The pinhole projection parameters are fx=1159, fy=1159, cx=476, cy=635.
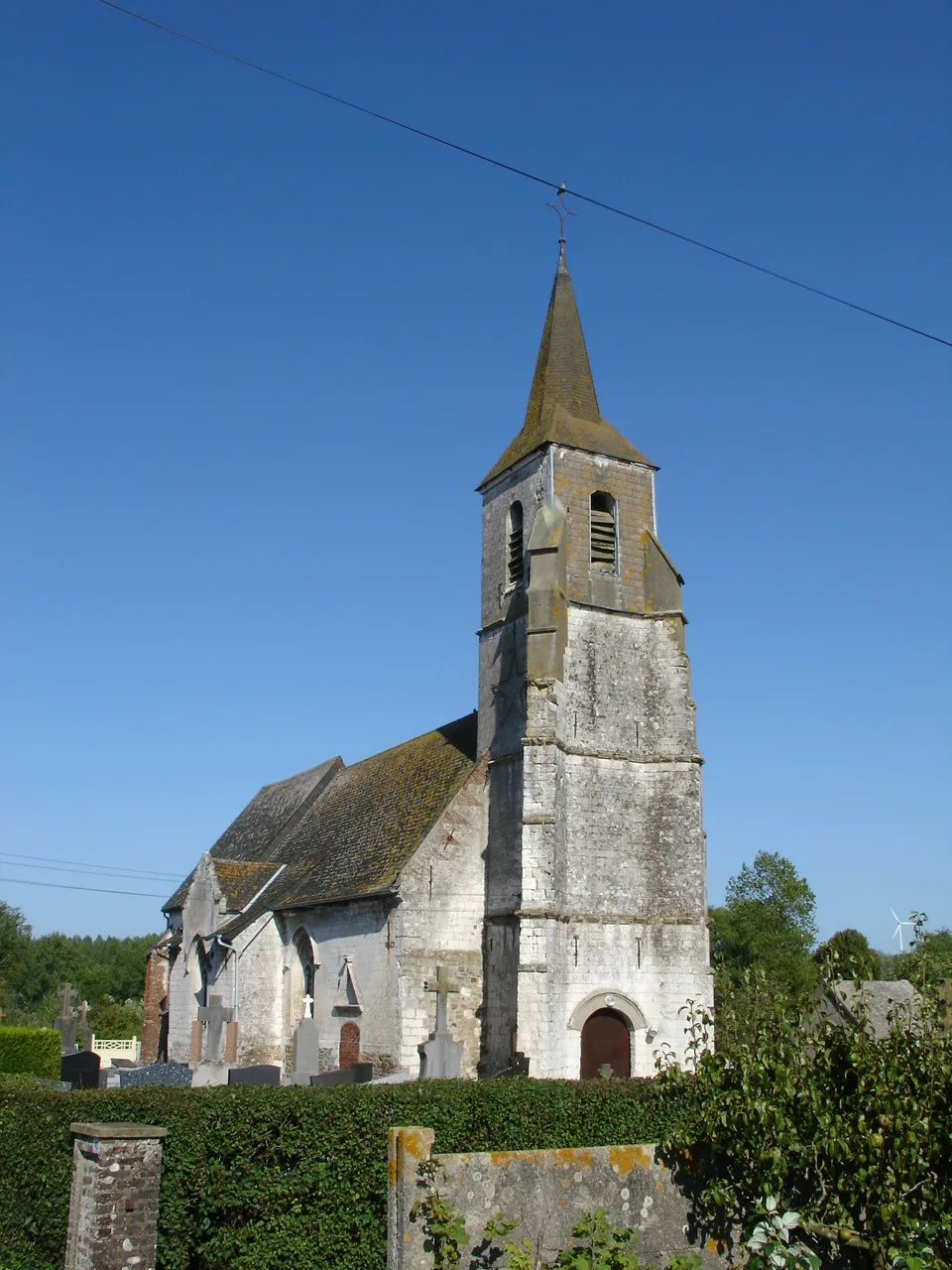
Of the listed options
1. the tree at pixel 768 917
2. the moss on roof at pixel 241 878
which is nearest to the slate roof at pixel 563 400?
the moss on roof at pixel 241 878

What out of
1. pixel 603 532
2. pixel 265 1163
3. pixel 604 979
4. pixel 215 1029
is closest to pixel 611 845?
pixel 604 979

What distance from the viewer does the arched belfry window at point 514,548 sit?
2503 cm

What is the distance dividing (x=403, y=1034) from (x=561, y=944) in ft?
11.4

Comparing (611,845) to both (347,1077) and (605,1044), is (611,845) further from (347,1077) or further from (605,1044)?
(347,1077)

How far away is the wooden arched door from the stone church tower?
3cm

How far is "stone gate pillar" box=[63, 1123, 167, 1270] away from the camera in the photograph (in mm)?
9234

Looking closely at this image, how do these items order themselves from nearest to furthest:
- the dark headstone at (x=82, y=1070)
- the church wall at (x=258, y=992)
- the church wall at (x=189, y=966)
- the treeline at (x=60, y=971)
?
the dark headstone at (x=82, y=1070) → the church wall at (x=258, y=992) → the church wall at (x=189, y=966) → the treeline at (x=60, y=971)

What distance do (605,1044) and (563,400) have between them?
44.9 ft

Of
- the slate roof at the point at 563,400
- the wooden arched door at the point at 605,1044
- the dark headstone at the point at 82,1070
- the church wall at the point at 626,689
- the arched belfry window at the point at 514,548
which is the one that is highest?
the slate roof at the point at 563,400

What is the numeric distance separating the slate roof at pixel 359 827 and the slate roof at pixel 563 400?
6550 millimetres

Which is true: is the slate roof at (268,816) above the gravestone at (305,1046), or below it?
above

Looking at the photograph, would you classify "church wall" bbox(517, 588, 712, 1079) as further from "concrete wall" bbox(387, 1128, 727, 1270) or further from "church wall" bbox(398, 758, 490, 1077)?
"concrete wall" bbox(387, 1128, 727, 1270)

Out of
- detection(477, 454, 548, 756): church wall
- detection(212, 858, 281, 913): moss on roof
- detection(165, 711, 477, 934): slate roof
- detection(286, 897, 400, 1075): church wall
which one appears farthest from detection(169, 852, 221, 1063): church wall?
detection(477, 454, 548, 756): church wall

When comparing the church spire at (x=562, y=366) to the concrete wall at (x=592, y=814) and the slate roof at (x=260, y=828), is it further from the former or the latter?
the slate roof at (x=260, y=828)
